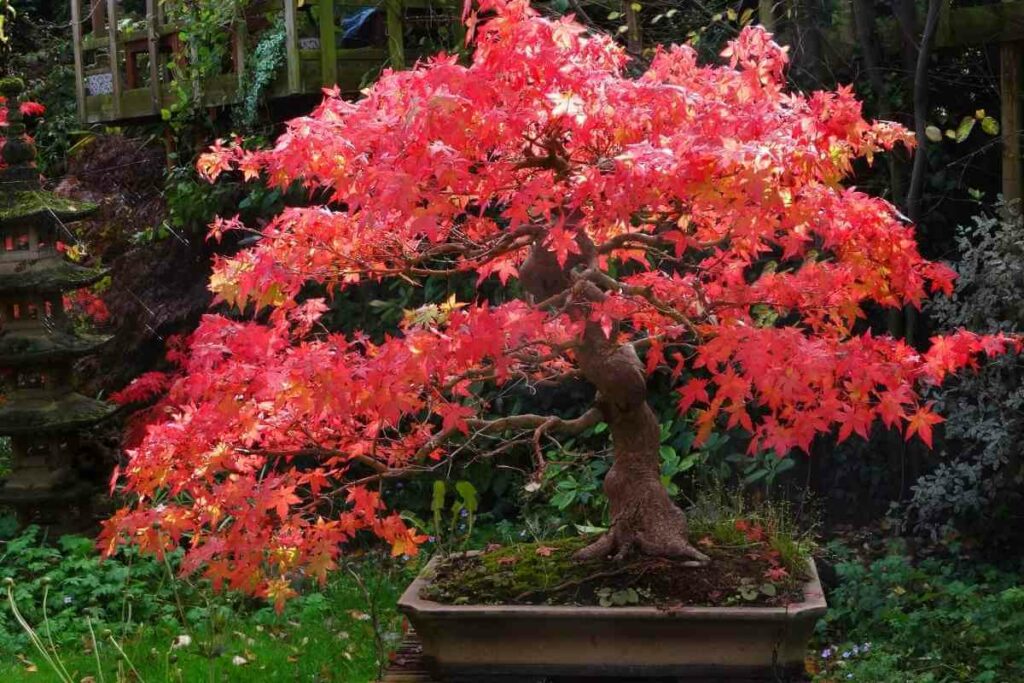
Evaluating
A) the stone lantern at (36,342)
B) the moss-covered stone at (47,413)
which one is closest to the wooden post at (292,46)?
the stone lantern at (36,342)

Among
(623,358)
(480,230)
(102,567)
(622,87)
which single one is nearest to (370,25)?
(102,567)

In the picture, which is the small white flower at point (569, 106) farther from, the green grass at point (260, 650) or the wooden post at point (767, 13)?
the wooden post at point (767, 13)

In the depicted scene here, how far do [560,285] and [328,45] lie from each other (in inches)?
118

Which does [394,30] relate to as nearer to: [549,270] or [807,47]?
[807,47]

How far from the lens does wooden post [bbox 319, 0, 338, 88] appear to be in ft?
17.3

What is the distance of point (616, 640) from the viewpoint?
95.9 inches

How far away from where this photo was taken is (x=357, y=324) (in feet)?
17.5

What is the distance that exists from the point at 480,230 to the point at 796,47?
94.1 inches

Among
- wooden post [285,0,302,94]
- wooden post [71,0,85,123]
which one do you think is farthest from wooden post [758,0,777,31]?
wooden post [71,0,85,123]

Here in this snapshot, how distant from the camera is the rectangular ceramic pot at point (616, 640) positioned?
238 centimetres

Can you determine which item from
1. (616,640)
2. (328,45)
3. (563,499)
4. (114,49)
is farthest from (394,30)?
(616,640)

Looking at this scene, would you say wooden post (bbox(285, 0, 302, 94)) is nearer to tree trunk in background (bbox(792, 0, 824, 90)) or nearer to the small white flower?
tree trunk in background (bbox(792, 0, 824, 90))

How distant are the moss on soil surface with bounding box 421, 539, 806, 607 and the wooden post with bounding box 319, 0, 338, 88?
10.3 ft

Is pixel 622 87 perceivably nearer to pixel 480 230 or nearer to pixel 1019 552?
pixel 480 230
